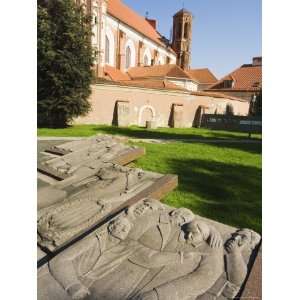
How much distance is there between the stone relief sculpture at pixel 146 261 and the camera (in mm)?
2033

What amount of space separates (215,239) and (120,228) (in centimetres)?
87

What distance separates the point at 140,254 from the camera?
2.41m

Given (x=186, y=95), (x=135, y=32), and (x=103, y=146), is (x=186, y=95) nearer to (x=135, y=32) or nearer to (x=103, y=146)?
(x=135, y=32)

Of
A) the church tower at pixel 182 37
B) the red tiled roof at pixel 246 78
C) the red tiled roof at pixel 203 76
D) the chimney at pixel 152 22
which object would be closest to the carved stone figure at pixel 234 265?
the red tiled roof at pixel 246 78

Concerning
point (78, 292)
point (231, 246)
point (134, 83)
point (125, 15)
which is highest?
point (125, 15)

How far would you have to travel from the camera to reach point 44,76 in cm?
1509

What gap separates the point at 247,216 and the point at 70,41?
14364 millimetres

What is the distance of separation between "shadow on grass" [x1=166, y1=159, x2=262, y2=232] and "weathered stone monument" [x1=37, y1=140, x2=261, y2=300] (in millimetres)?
1234

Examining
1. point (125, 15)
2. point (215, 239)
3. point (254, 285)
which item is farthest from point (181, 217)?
point (125, 15)

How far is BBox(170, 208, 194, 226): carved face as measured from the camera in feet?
8.68

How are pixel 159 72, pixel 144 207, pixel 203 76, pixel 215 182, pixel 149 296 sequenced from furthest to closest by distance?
pixel 203 76 < pixel 159 72 < pixel 215 182 < pixel 144 207 < pixel 149 296

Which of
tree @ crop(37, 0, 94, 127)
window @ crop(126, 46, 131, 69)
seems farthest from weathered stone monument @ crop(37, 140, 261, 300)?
window @ crop(126, 46, 131, 69)

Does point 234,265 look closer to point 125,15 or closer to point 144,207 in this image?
point 144,207

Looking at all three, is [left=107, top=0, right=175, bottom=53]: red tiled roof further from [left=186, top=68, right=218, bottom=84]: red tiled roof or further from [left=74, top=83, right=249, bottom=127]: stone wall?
[left=74, top=83, right=249, bottom=127]: stone wall
